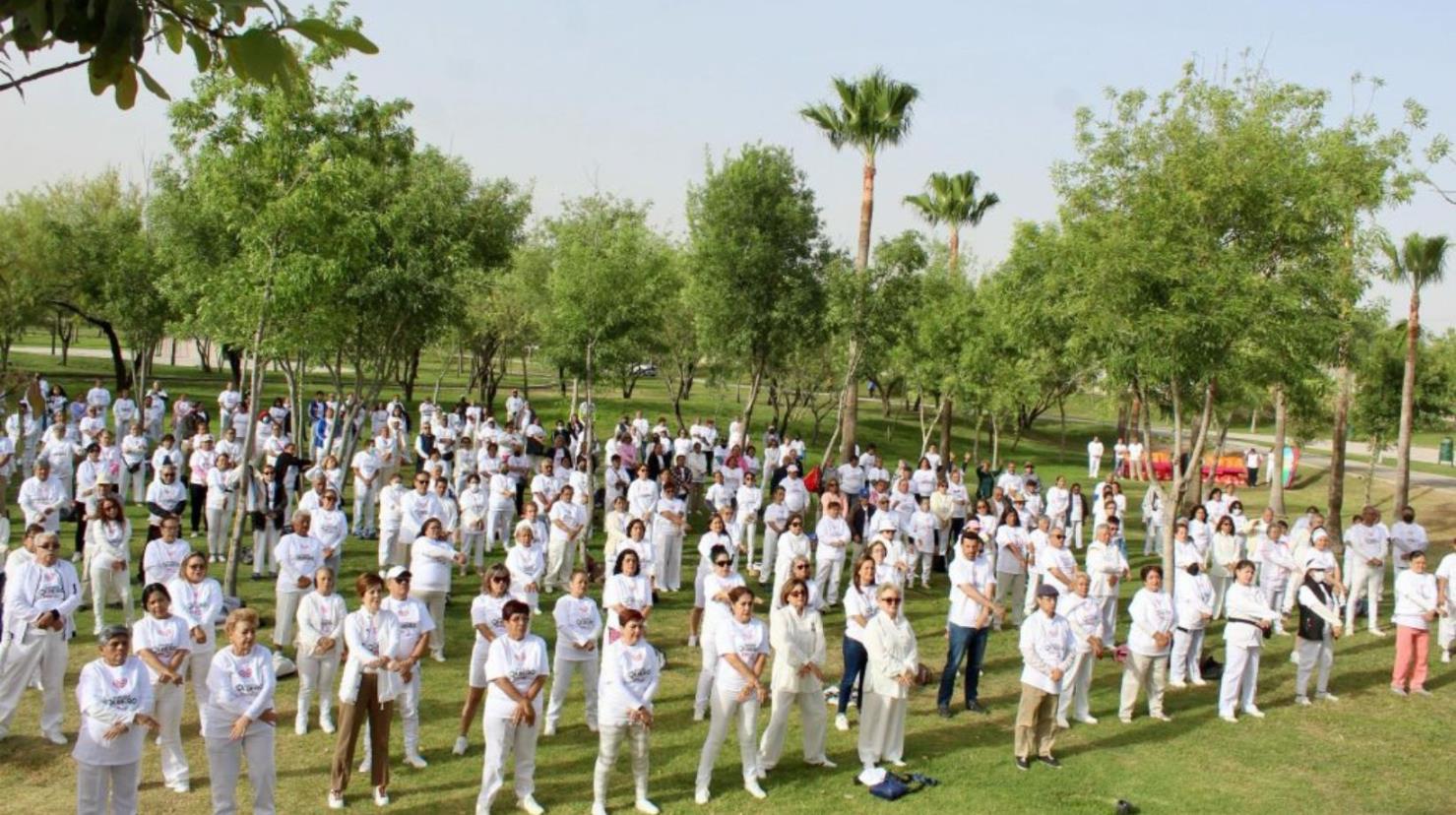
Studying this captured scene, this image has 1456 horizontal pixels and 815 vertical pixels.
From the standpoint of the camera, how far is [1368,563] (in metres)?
17.1

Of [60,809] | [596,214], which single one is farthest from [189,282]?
[596,214]

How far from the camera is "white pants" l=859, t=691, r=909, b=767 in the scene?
409 inches

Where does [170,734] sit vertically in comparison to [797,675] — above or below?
below

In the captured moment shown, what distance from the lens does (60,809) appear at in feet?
29.1

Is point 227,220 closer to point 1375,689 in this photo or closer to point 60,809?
point 60,809

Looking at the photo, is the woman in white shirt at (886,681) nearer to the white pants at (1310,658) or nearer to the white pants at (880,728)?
the white pants at (880,728)

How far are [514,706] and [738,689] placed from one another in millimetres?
1913

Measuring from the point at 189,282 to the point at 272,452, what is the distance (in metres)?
3.99

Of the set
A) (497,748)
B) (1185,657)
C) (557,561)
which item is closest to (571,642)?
(497,748)

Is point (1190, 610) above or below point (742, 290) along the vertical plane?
below

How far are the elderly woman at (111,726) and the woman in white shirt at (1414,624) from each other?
13633 mm

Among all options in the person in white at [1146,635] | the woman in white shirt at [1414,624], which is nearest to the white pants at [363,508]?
the person in white at [1146,635]

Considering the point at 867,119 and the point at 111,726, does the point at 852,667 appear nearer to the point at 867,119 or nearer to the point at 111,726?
the point at 111,726

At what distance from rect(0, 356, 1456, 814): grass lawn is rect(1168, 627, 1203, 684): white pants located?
324 millimetres
